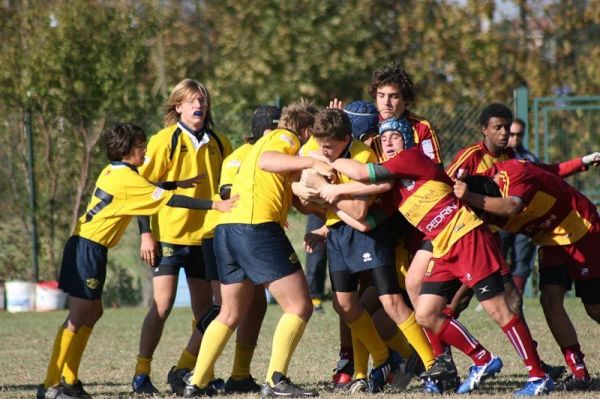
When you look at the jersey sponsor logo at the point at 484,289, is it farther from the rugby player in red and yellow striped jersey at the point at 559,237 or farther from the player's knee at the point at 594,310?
the player's knee at the point at 594,310

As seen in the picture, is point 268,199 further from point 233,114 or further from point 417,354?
point 233,114

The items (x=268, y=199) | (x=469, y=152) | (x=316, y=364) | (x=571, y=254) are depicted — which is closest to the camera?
(x=268, y=199)

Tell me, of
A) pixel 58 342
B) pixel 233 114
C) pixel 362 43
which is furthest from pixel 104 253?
pixel 362 43

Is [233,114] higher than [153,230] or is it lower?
higher

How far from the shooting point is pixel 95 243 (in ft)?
23.2

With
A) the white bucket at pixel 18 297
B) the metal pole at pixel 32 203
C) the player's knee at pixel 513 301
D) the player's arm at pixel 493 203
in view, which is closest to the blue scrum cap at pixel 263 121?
the player's arm at pixel 493 203

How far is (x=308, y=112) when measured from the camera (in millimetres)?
7285

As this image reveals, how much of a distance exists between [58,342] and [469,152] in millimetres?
3285

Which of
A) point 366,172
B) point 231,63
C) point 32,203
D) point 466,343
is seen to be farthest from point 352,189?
point 231,63

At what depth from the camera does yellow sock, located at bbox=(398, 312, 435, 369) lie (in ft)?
23.2

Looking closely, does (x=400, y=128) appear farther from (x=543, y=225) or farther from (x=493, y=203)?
(x=543, y=225)

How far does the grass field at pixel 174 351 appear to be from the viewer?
795cm

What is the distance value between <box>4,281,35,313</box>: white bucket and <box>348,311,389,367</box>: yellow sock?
7953 millimetres

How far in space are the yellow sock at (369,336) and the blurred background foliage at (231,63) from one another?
7.44 m
